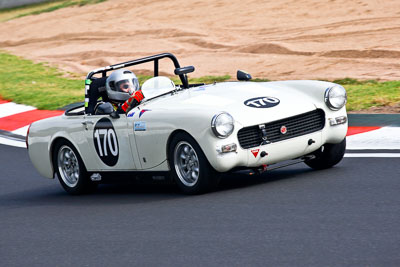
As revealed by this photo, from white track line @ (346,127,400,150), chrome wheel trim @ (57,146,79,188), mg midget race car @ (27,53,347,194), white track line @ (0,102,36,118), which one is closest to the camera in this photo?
mg midget race car @ (27,53,347,194)

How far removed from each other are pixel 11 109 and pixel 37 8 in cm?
2130

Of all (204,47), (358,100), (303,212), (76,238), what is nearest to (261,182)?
(303,212)

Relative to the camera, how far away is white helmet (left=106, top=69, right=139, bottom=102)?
28.2 feet

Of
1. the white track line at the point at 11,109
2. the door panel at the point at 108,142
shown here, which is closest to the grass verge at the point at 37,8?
Result: the white track line at the point at 11,109

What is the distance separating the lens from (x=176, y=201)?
293 inches

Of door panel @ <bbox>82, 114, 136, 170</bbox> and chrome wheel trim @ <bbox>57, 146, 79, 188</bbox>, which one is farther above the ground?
door panel @ <bbox>82, 114, 136, 170</bbox>

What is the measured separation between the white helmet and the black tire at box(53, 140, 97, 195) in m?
0.70

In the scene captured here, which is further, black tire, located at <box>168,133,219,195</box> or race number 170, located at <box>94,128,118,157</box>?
race number 170, located at <box>94,128,118,157</box>

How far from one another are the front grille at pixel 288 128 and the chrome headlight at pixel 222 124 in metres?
0.15

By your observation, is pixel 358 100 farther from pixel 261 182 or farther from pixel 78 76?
pixel 78 76

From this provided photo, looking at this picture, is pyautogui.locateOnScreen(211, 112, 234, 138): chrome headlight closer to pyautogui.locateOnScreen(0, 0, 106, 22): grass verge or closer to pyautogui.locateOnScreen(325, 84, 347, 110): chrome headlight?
pyautogui.locateOnScreen(325, 84, 347, 110): chrome headlight

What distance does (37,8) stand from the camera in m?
36.1

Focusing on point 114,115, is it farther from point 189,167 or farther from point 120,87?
point 189,167

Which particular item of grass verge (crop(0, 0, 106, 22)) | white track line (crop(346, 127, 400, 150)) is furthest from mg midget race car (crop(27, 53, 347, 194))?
grass verge (crop(0, 0, 106, 22))
